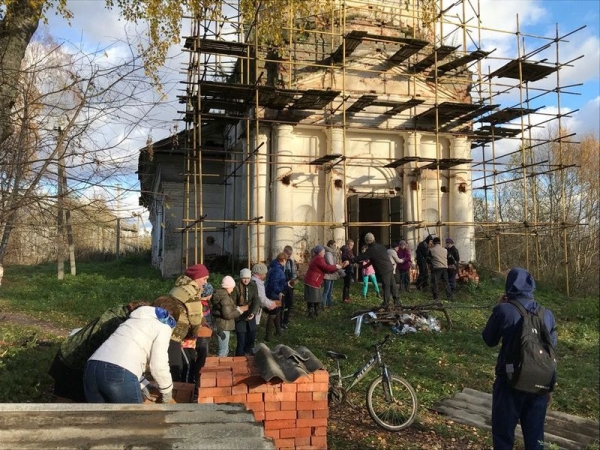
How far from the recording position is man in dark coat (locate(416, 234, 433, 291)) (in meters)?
13.7

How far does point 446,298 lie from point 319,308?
12.7ft

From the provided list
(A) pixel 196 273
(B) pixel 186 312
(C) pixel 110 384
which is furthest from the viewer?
(A) pixel 196 273

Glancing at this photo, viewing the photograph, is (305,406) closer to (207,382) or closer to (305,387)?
(305,387)

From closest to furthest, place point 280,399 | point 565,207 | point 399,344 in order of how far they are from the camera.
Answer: point 280,399
point 399,344
point 565,207

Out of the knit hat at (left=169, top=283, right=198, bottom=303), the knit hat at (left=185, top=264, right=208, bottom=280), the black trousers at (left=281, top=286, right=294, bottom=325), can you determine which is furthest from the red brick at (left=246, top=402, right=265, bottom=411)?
the black trousers at (left=281, top=286, right=294, bottom=325)

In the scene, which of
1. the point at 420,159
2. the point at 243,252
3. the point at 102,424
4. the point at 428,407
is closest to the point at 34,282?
the point at 243,252

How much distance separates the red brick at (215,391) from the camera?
413 centimetres

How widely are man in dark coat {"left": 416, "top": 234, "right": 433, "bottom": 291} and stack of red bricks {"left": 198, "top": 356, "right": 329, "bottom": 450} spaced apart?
9.71 meters

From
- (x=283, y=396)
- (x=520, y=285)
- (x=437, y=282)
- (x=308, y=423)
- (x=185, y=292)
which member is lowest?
(x=308, y=423)

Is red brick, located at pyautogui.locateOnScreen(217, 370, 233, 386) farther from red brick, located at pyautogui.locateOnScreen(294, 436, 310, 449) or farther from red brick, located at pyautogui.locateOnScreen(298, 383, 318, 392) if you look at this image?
red brick, located at pyautogui.locateOnScreen(294, 436, 310, 449)

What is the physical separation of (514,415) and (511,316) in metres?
0.83

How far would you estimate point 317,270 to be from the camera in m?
10.7

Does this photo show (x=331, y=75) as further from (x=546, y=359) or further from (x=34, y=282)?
(x=546, y=359)

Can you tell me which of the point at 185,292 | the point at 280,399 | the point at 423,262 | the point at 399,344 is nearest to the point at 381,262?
the point at 399,344
